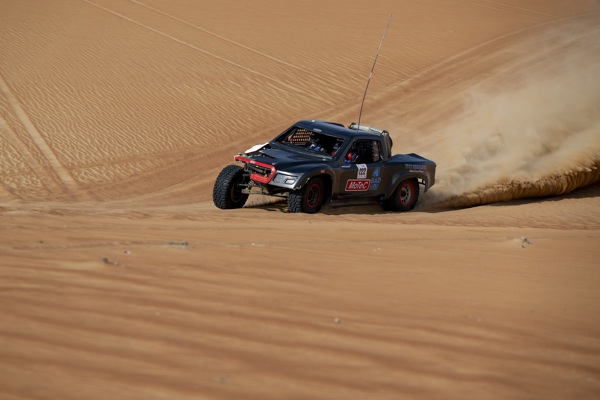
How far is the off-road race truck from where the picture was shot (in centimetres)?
1153

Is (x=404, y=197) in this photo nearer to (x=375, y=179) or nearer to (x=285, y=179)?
(x=375, y=179)

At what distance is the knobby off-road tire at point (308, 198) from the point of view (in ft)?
37.6

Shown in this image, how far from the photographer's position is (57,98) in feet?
Result: 66.6

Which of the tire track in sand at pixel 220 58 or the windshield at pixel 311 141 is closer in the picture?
the windshield at pixel 311 141

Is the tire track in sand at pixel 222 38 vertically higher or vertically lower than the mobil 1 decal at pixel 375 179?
higher

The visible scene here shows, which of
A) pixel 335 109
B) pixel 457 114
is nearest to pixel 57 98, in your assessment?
pixel 335 109

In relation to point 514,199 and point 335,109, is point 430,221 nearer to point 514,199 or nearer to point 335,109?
point 514,199

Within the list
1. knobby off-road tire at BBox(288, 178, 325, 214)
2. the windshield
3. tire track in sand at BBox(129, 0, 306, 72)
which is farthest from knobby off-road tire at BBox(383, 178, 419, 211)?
tire track in sand at BBox(129, 0, 306, 72)

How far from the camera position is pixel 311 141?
12555mm

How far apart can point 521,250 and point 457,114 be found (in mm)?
13381

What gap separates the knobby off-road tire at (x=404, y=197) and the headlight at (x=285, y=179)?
2482mm

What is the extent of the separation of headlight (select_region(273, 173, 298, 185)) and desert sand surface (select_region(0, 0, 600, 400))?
505mm

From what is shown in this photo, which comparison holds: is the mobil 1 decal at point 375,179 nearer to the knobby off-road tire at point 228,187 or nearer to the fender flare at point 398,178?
the fender flare at point 398,178

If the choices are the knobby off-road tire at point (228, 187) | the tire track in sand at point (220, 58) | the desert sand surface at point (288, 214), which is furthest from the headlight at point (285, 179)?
the tire track in sand at point (220, 58)
